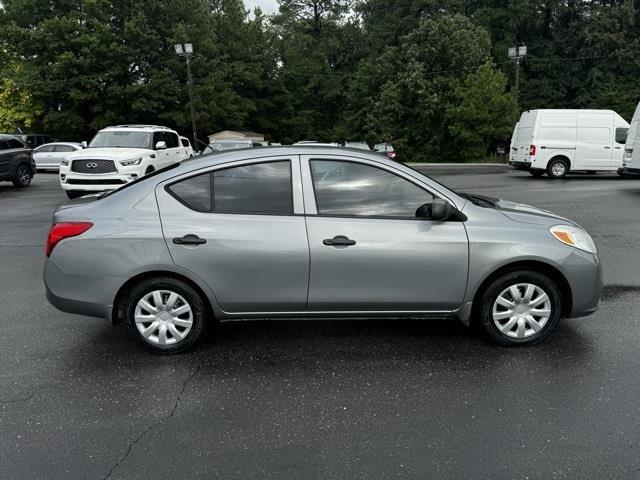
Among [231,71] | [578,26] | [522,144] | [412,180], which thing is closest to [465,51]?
[578,26]

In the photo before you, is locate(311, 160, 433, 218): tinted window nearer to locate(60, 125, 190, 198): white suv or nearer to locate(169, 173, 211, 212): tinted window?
locate(169, 173, 211, 212): tinted window

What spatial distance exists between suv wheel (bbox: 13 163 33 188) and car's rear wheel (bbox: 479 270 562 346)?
16.9 m

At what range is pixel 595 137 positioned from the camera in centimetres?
1898

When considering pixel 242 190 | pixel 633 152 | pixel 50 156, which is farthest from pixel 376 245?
pixel 50 156

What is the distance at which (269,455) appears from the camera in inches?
117

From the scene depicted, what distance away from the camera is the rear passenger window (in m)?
4.16

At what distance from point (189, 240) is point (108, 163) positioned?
31.6 feet

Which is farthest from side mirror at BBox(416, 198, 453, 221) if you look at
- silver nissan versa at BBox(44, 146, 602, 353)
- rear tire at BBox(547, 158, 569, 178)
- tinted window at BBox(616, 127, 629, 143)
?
tinted window at BBox(616, 127, 629, 143)

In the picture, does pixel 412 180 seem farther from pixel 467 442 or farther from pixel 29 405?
pixel 29 405

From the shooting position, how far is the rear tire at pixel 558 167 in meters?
19.2

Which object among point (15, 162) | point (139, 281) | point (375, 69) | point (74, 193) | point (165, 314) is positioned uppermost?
point (375, 69)

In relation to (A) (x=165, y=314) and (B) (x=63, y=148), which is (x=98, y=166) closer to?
(A) (x=165, y=314)

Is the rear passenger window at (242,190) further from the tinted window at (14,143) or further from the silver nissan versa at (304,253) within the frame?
the tinted window at (14,143)

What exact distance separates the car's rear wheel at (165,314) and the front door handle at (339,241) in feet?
3.47
